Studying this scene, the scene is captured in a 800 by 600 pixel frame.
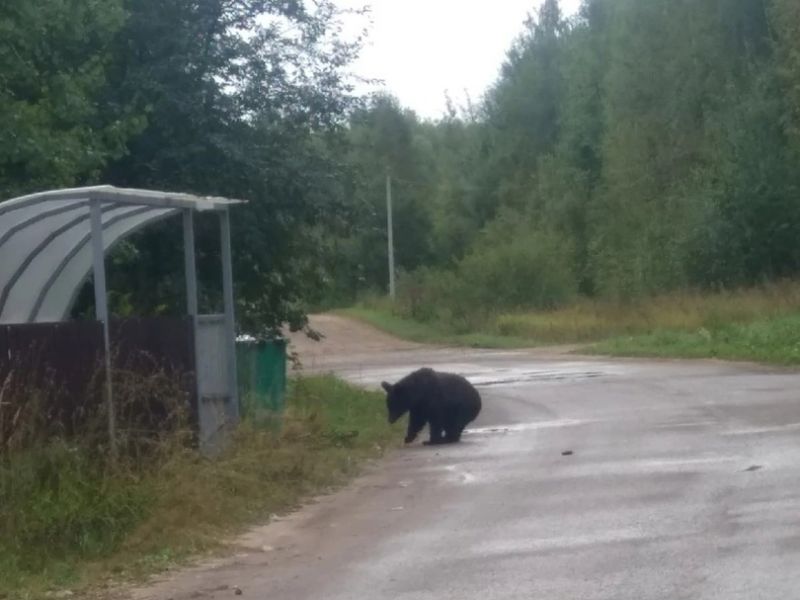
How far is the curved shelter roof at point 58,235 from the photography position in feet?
43.8

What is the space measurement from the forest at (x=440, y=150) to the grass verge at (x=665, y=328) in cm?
278

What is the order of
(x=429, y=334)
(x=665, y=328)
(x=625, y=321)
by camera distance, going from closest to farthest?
(x=665, y=328), (x=625, y=321), (x=429, y=334)

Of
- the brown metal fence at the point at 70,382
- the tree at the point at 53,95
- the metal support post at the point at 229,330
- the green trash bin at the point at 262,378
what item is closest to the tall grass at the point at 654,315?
the green trash bin at the point at 262,378

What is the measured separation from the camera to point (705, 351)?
33.5m

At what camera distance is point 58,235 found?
49.0ft

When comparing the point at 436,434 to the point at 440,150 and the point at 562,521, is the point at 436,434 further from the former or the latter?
the point at 440,150

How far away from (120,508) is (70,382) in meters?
1.51

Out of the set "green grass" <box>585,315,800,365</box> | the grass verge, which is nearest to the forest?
the grass verge

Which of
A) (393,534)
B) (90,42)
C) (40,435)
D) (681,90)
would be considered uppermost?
(681,90)

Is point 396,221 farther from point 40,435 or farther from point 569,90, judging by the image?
point 40,435

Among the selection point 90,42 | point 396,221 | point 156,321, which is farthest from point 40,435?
point 396,221

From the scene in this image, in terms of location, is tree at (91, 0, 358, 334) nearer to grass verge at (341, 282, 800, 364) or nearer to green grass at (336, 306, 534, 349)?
grass verge at (341, 282, 800, 364)

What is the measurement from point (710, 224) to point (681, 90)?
24.4 ft

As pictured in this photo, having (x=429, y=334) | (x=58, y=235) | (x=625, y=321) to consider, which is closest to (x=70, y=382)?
(x=58, y=235)
